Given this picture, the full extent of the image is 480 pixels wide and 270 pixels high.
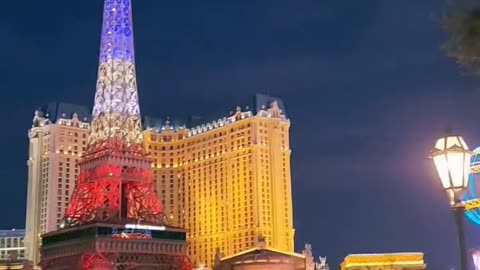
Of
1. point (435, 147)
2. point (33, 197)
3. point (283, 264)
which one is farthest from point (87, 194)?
point (435, 147)

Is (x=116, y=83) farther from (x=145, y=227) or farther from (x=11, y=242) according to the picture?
(x=11, y=242)

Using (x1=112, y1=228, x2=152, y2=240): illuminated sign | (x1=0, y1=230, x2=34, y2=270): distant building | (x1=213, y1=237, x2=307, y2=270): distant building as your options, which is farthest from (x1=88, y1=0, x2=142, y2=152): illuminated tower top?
(x1=0, y1=230, x2=34, y2=270): distant building

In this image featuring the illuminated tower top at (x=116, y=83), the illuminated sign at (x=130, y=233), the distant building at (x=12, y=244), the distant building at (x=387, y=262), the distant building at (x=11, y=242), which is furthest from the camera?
the distant building at (x=11, y=242)

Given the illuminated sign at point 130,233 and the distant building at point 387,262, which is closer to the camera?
the distant building at point 387,262

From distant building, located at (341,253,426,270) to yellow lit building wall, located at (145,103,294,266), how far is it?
22.5 meters

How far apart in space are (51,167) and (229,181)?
27206mm

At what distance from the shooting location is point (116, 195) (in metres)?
82.6

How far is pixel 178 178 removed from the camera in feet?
375

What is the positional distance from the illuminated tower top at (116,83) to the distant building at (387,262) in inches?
1138

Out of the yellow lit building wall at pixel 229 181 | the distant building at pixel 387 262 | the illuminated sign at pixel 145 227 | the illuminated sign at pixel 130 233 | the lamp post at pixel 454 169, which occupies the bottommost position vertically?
the distant building at pixel 387 262

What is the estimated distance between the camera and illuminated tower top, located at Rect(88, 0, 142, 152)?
3342 inches

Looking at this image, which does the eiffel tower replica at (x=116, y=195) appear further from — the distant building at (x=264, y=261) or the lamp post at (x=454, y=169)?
the lamp post at (x=454, y=169)

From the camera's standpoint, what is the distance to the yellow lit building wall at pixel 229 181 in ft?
330

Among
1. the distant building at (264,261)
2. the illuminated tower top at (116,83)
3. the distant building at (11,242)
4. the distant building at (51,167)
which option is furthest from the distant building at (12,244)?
the distant building at (264,261)
